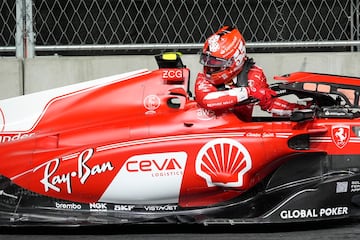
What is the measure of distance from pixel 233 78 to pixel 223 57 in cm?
19

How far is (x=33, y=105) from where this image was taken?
509 cm

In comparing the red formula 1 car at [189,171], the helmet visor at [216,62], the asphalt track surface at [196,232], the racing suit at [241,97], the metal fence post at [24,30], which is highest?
the metal fence post at [24,30]

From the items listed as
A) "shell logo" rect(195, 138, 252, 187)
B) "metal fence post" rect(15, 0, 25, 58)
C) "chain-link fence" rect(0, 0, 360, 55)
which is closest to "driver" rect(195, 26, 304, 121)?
"shell logo" rect(195, 138, 252, 187)

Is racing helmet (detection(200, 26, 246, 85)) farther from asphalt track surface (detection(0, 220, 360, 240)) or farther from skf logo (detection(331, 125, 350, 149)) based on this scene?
asphalt track surface (detection(0, 220, 360, 240))

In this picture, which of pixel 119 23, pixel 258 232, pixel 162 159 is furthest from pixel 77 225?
pixel 119 23

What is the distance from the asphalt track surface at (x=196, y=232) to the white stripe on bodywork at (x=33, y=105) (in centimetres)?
75

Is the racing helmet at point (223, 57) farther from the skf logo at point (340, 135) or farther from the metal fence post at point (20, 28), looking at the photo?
the metal fence post at point (20, 28)

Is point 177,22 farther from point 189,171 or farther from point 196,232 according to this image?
point 196,232

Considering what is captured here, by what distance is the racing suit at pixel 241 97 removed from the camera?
4.66 metres

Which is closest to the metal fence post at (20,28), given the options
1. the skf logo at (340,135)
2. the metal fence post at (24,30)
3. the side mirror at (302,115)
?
the metal fence post at (24,30)

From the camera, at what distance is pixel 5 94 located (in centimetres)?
656

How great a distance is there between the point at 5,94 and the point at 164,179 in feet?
8.37

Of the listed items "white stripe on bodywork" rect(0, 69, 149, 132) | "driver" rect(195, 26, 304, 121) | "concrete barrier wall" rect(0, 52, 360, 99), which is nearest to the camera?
"driver" rect(195, 26, 304, 121)

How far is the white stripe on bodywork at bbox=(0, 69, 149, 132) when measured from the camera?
16.5 feet
